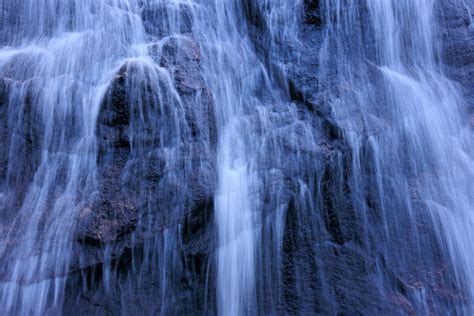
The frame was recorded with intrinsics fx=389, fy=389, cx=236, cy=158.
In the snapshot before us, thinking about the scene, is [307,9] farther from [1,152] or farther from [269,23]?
[1,152]

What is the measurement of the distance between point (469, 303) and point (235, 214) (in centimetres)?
294

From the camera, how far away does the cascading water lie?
438 cm

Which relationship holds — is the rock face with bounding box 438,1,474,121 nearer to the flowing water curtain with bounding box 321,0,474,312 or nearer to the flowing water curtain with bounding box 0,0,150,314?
the flowing water curtain with bounding box 321,0,474,312

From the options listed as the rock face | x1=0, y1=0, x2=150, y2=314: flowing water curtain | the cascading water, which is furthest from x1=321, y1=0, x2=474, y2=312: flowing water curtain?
x1=0, y1=0, x2=150, y2=314: flowing water curtain

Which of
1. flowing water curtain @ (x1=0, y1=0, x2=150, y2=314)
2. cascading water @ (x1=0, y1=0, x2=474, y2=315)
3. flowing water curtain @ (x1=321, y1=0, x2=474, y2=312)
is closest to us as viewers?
flowing water curtain @ (x1=0, y1=0, x2=150, y2=314)

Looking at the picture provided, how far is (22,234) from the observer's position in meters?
4.27

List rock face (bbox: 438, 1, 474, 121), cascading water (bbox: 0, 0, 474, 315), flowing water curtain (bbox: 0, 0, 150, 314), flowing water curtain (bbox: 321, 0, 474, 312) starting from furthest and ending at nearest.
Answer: rock face (bbox: 438, 1, 474, 121) → flowing water curtain (bbox: 321, 0, 474, 312) → cascading water (bbox: 0, 0, 474, 315) → flowing water curtain (bbox: 0, 0, 150, 314)

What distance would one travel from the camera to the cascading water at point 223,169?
14.4 feet

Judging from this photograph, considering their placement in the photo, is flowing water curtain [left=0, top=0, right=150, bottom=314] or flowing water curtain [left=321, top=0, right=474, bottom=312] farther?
flowing water curtain [left=321, top=0, right=474, bottom=312]

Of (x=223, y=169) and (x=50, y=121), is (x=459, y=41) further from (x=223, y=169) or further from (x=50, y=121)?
(x=50, y=121)

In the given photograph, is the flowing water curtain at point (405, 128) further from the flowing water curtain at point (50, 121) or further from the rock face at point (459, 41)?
the flowing water curtain at point (50, 121)

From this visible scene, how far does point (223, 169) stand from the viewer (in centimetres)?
493

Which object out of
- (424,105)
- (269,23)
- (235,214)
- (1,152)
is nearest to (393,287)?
(235,214)

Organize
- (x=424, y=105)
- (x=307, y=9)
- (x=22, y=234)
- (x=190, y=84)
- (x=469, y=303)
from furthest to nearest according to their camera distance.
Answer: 1. (x=307, y=9)
2. (x=424, y=105)
3. (x=190, y=84)
4. (x=469, y=303)
5. (x=22, y=234)
